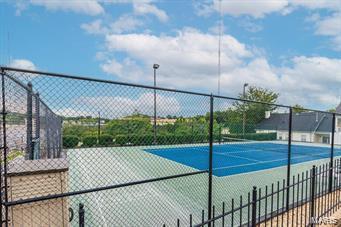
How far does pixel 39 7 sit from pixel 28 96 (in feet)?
16.8

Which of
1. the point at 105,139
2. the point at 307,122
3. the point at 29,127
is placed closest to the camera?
the point at 29,127

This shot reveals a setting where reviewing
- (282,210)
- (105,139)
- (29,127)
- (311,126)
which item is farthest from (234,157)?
(311,126)

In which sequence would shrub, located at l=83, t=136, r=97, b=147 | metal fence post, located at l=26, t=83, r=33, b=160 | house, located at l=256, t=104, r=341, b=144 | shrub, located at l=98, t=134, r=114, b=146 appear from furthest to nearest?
house, located at l=256, t=104, r=341, b=144 < shrub, located at l=98, t=134, r=114, b=146 < shrub, located at l=83, t=136, r=97, b=147 < metal fence post, located at l=26, t=83, r=33, b=160

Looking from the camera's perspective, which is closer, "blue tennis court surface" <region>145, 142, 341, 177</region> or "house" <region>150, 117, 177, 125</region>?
"house" <region>150, 117, 177, 125</region>

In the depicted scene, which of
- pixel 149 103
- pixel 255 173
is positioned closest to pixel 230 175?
pixel 255 173

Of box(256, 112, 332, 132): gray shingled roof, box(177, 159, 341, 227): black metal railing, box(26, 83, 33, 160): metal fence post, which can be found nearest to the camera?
box(177, 159, 341, 227): black metal railing

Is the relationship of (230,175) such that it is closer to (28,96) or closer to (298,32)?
(28,96)

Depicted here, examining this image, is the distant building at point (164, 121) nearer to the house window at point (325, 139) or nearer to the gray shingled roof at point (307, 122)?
the gray shingled roof at point (307, 122)

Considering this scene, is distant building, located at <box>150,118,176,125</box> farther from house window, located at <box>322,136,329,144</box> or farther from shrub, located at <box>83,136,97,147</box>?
house window, located at <box>322,136,329,144</box>

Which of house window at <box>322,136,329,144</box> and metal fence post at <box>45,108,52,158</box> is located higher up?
metal fence post at <box>45,108,52,158</box>

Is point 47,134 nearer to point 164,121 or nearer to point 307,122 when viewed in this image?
point 164,121

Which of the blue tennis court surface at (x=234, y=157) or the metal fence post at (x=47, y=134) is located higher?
the metal fence post at (x=47, y=134)

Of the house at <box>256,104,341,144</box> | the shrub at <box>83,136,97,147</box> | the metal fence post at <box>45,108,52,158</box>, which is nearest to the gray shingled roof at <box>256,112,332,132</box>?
the house at <box>256,104,341,144</box>

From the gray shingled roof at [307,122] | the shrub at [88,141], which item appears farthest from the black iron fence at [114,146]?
the gray shingled roof at [307,122]
